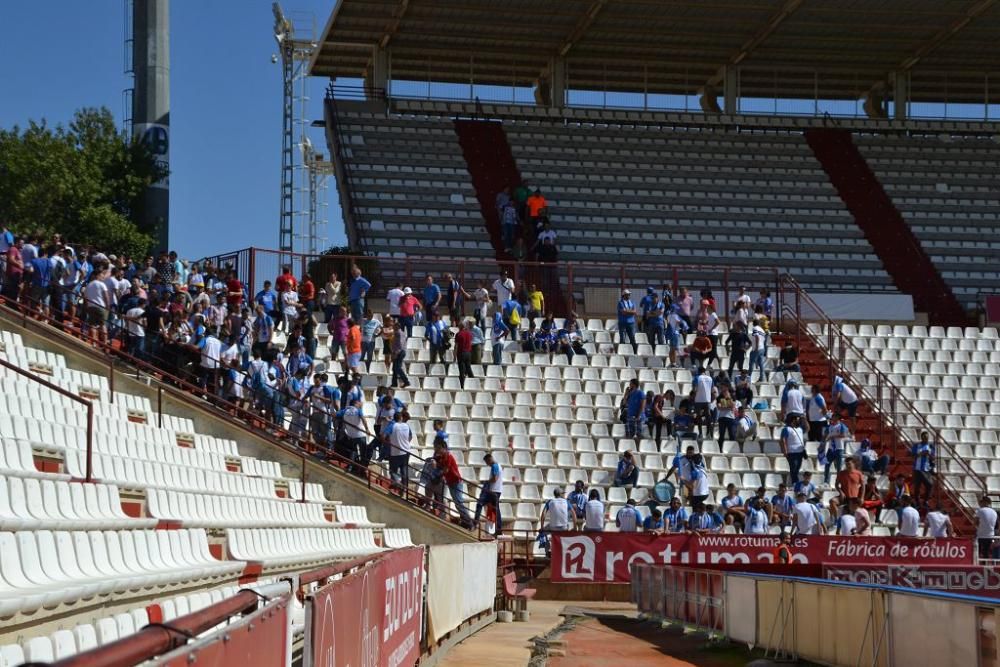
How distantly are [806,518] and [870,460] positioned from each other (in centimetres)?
343

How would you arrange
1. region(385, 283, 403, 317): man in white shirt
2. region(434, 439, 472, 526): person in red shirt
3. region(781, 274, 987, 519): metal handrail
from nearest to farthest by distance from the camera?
region(434, 439, 472, 526): person in red shirt → region(781, 274, 987, 519): metal handrail → region(385, 283, 403, 317): man in white shirt

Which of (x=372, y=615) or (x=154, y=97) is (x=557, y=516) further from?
(x=154, y=97)

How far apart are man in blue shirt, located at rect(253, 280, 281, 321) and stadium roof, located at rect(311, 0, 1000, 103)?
43.4 feet

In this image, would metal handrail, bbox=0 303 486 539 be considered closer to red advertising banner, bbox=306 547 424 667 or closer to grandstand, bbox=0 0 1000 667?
grandstand, bbox=0 0 1000 667

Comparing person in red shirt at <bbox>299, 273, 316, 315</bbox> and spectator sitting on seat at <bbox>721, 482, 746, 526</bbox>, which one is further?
person in red shirt at <bbox>299, 273, 316, 315</bbox>

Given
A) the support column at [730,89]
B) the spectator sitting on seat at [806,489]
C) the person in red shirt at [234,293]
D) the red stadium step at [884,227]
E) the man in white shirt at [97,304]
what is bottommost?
the spectator sitting on seat at [806,489]

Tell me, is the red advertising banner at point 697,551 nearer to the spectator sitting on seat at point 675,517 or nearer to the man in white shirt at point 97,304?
the spectator sitting on seat at point 675,517

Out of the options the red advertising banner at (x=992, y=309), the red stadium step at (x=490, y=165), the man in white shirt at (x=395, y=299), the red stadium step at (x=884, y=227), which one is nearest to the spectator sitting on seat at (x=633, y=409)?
the man in white shirt at (x=395, y=299)

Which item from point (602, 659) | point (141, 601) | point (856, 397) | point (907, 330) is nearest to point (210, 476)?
point (602, 659)

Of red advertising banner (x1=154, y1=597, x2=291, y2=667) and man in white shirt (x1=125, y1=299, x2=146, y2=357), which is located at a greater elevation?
man in white shirt (x1=125, y1=299, x2=146, y2=357)

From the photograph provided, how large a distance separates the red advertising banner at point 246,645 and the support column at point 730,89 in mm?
38445

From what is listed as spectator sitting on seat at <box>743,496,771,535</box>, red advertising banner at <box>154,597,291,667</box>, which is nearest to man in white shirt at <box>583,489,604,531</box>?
spectator sitting on seat at <box>743,496,771,535</box>

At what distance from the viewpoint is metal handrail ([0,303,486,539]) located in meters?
20.9

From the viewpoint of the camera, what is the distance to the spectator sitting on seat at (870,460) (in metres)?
26.8
